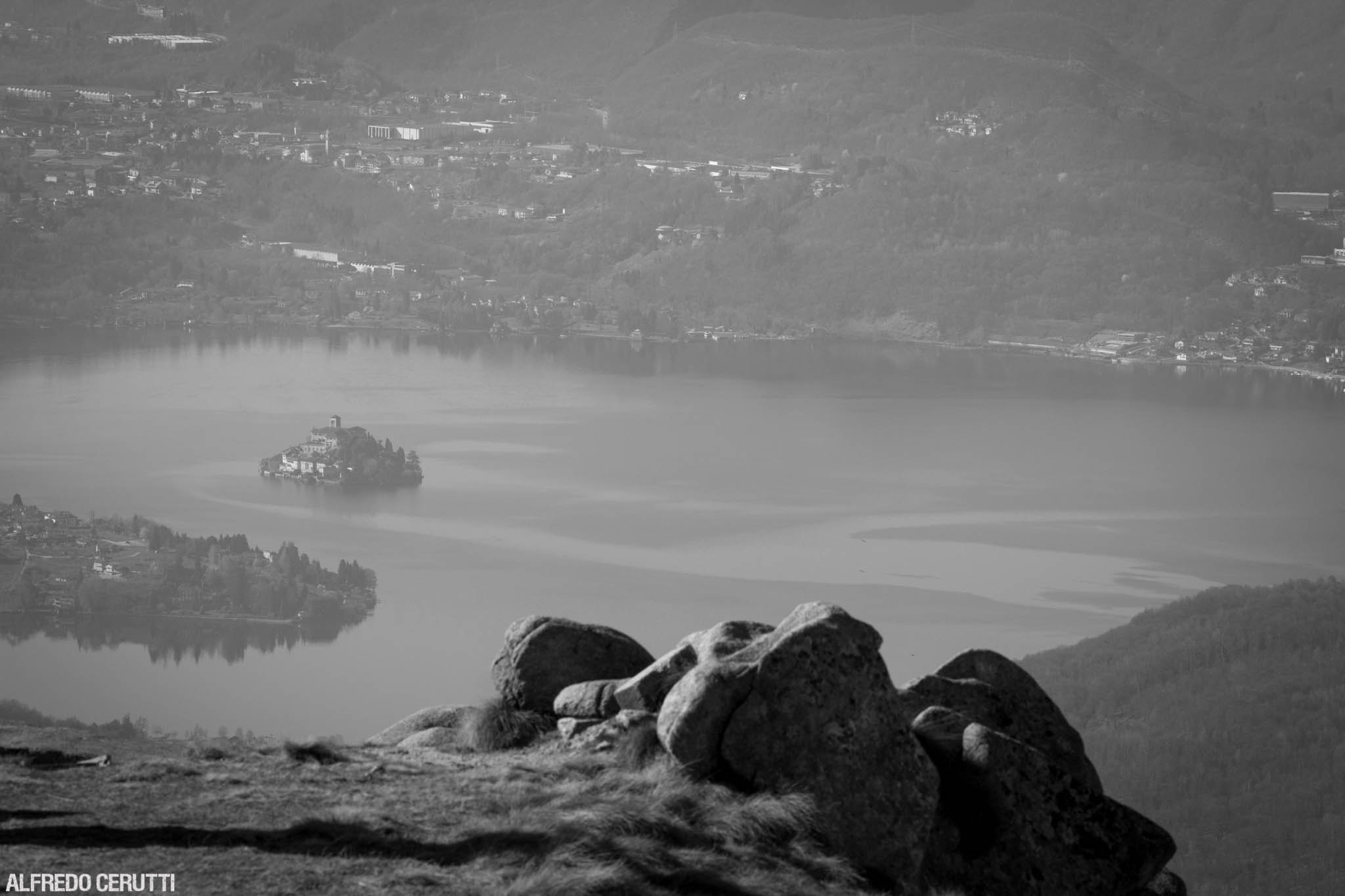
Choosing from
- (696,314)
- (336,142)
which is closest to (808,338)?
(696,314)

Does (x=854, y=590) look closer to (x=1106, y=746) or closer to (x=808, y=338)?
(x=1106, y=746)

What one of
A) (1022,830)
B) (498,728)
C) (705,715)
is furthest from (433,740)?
(1022,830)

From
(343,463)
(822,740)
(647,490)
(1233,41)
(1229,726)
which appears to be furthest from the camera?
(1233,41)

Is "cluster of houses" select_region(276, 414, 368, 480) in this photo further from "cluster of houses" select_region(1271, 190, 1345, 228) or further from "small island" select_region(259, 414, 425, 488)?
"cluster of houses" select_region(1271, 190, 1345, 228)

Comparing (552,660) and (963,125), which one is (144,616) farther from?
(963,125)

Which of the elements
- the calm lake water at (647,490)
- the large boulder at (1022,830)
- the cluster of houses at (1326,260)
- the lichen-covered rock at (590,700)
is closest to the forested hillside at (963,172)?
the cluster of houses at (1326,260)

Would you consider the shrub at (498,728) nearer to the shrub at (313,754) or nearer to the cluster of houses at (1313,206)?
the shrub at (313,754)
